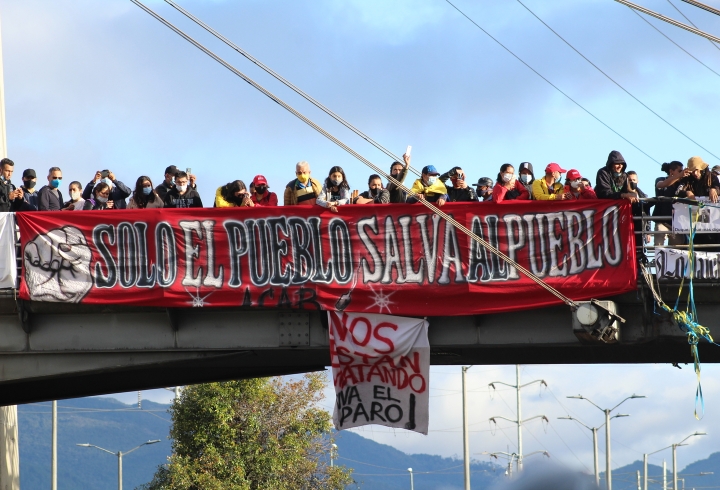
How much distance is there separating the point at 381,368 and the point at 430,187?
288 cm

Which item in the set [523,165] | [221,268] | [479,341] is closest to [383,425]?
[479,341]

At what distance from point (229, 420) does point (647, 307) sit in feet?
62.2

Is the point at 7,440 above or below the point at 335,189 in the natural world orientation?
below

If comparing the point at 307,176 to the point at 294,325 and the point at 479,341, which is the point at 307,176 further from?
the point at 479,341

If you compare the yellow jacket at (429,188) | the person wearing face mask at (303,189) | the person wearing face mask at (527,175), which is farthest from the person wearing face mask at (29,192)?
the person wearing face mask at (527,175)

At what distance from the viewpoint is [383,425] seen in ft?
55.6

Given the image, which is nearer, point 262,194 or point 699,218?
point 699,218

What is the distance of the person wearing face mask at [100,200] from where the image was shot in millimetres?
18125

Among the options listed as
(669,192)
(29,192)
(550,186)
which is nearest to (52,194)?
(29,192)

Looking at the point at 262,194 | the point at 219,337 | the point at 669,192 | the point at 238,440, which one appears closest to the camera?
the point at 669,192

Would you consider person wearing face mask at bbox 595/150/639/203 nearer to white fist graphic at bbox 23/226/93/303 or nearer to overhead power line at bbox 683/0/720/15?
overhead power line at bbox 683/0/720/15

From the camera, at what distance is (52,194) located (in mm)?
18234

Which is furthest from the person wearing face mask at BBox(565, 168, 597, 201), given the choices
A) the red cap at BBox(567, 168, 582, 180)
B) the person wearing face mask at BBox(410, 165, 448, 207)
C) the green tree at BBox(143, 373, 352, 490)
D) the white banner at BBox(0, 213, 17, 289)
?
the green tree at BBox(143, 373, 352, 490)

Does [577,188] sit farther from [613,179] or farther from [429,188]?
[429,188]
